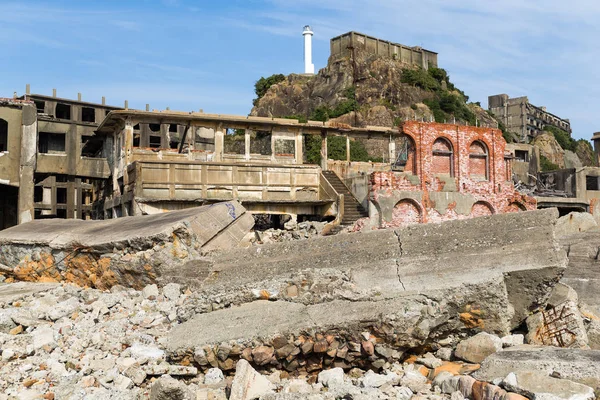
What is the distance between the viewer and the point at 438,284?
6023mm

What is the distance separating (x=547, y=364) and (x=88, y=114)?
94.4 feet

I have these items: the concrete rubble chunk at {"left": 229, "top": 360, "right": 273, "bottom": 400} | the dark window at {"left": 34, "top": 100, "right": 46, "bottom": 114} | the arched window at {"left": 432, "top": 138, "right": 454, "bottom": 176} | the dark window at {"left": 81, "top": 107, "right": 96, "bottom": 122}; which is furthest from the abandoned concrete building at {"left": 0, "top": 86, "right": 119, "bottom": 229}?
the concrete rubble chunk at {"left": 229, "top": 360, "right": 273, "bottom": 400}

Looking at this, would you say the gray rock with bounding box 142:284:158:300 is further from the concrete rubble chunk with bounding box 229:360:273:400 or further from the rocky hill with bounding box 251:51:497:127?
the rocky hill with bounding box 251:51:497:127

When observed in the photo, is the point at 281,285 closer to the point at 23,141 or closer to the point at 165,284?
the point at 165,284

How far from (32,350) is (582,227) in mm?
10168

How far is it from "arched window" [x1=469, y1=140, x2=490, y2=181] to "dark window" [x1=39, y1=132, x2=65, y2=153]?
16998 millimetres

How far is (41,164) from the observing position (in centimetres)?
2305

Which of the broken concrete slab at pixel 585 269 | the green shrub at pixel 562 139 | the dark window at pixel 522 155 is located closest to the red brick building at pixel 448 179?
the broken concrete slab at pixel 585 269

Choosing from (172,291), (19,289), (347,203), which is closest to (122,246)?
(172,291)

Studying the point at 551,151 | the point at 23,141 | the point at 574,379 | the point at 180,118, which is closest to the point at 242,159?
the point at 180,118

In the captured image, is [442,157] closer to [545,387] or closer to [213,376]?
[213,376]

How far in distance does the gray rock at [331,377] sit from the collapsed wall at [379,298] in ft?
0.67

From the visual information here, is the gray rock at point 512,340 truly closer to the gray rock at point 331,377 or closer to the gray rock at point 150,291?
the gray rock at point 331,377

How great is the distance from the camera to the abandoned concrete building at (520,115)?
224 ft
